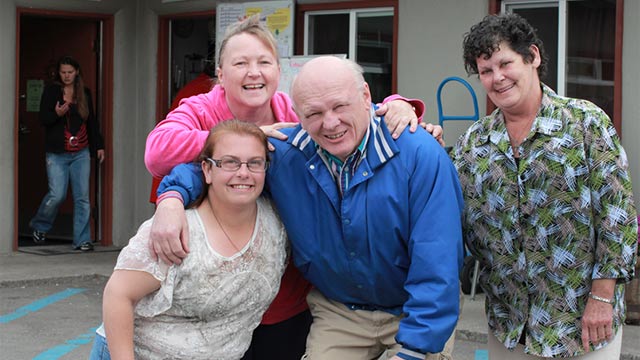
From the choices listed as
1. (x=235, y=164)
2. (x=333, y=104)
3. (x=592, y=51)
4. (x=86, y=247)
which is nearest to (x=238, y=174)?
(x=235, y=164)

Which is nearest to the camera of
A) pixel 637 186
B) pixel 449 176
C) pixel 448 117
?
pixel 449 176

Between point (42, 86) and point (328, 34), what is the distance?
4208 mm

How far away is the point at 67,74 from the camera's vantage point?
10.9 meters

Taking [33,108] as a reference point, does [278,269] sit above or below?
below

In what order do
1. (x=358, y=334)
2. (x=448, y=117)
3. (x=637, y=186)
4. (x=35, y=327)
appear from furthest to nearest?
(x=448, y=117) < (x=637, y=186) < (x=35, y=327) < (x=358, y=334)

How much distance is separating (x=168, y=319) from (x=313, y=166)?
2.38 feet

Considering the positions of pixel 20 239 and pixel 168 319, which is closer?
pixel 168 319

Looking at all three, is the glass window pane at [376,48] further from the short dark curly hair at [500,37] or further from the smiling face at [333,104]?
the smiling face at [333,104]

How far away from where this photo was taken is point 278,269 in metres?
3.45

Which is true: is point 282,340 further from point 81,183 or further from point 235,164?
point 81,183

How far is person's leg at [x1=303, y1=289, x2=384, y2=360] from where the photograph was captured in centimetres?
339

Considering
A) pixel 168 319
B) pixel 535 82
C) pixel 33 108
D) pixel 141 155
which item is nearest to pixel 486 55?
pixel 535 82

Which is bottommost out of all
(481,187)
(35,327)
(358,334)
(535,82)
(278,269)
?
(35,327)

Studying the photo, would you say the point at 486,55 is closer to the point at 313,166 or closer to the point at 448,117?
the point at 313,166
